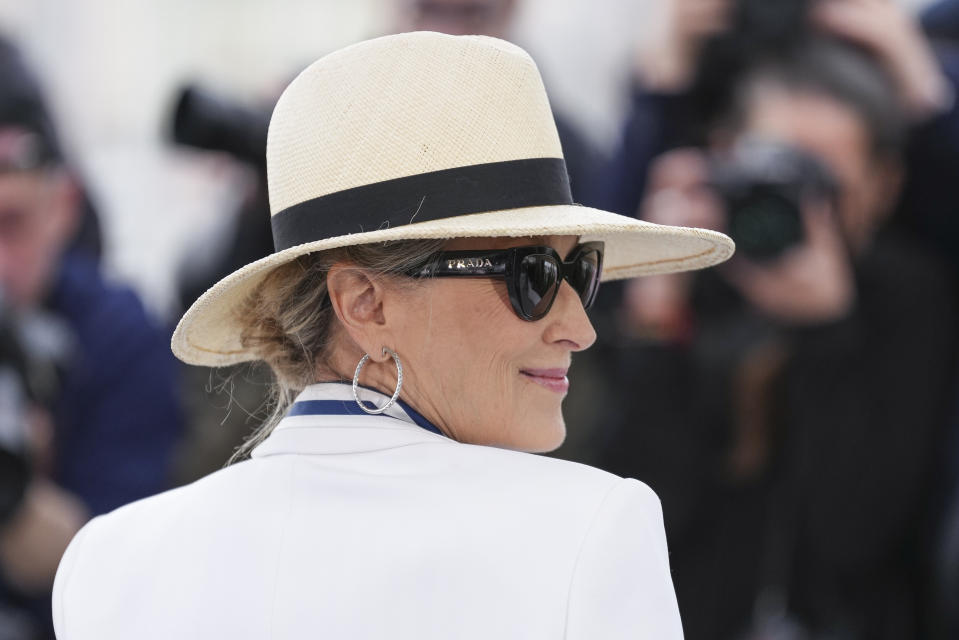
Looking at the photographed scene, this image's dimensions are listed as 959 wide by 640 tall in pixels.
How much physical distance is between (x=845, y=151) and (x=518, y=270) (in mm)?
1734

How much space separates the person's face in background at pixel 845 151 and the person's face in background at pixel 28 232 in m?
1.75

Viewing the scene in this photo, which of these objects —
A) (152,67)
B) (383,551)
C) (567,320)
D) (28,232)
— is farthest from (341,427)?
(152,67)

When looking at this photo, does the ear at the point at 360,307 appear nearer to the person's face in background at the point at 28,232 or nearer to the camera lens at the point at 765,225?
the camera lens at the point at 765,225

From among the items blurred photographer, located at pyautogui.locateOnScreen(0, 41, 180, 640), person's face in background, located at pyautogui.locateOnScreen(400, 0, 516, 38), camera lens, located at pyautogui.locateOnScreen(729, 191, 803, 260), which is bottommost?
blurred photographer, located at pyautogui.locateOnScreen(0, 41, 180, 640)

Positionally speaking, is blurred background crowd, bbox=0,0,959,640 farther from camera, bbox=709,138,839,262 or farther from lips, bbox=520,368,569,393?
lips, bbox=520,368,569,393

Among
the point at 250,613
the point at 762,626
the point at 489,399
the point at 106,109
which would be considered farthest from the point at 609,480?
the point at 106,109

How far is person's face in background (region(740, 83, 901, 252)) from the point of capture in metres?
2.82

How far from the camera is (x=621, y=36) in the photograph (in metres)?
5.05

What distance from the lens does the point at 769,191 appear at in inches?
110

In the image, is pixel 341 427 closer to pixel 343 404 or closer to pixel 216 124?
pixel 343 404

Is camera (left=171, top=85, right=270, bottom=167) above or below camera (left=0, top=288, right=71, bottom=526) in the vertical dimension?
above

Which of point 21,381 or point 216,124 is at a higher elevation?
point 216,124

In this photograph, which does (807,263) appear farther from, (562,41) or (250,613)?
(562,41)

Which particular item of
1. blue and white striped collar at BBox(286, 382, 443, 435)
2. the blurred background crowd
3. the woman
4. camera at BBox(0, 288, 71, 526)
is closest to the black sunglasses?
the woman
